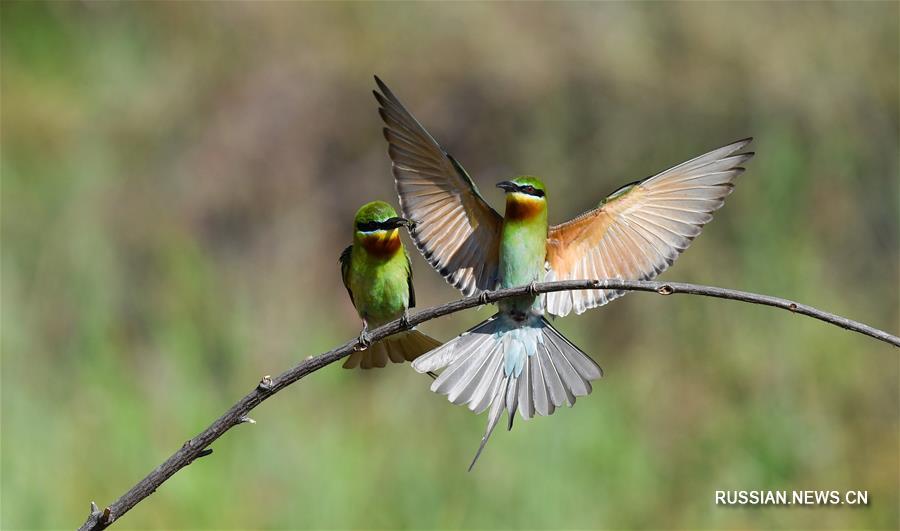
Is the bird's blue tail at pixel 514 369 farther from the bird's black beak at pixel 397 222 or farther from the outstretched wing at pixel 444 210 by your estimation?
the bird's black beak at pixel 397 222

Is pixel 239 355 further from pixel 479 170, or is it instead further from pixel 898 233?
pixel 898 233

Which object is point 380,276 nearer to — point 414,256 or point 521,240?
point 521,240

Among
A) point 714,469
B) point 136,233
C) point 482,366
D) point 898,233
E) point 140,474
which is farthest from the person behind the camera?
point 136,233

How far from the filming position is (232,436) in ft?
12.8

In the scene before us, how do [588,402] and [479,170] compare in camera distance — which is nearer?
[588,402]

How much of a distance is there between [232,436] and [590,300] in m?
2.19

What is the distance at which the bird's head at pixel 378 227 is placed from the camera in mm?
2279

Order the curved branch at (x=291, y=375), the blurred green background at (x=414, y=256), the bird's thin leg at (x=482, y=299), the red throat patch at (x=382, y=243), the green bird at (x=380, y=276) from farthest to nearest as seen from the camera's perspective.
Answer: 1. the blurred green background at (x=414, y=256)
2. the red throat patch at (x=382, y=243)
3. the green bird at (x=380, y=276)
4. the bird's thin leg at (x=482, y=299)
5. the curved branch at (x=291, y=375)

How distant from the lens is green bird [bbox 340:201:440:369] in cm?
222

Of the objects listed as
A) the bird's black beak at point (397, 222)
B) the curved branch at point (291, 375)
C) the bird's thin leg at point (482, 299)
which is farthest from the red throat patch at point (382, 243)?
the curved branch at point (291, 375)

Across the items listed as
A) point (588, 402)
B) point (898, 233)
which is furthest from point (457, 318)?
point (898, 233)

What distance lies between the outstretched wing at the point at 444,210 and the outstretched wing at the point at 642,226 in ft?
0.48

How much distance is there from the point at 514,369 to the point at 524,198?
13.9 inches

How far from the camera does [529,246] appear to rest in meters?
2.12
